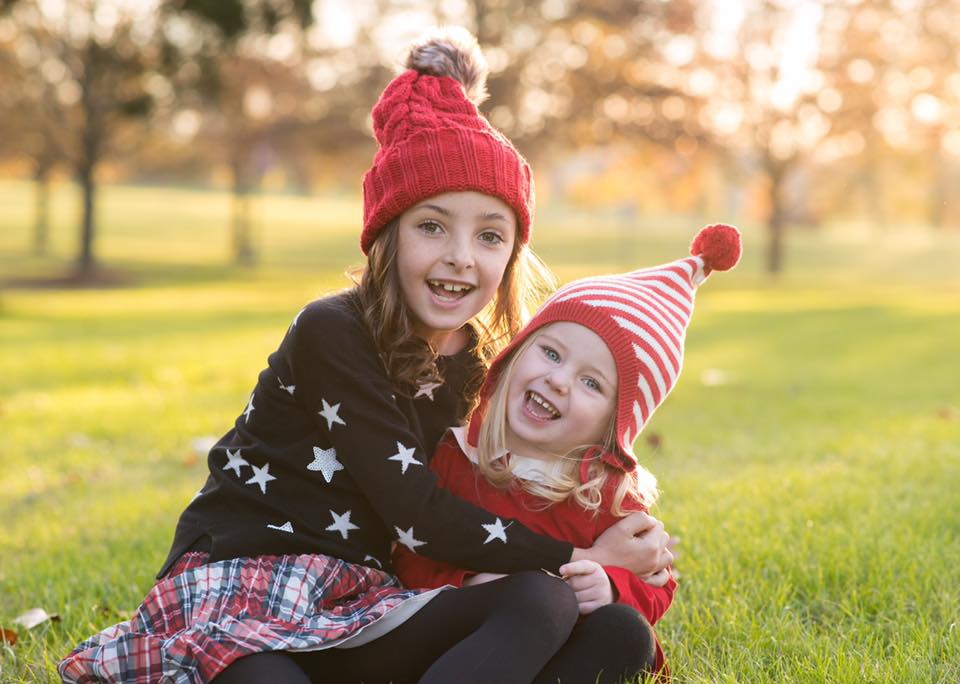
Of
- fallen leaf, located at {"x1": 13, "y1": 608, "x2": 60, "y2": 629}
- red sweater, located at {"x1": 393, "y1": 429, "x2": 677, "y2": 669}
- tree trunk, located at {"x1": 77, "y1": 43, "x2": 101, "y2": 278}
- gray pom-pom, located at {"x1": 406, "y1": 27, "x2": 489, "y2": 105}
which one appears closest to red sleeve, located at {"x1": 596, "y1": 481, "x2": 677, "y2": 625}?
red sweater, located at {"x1": 393, "y1": 429, "x2": 677, "y2": 669}

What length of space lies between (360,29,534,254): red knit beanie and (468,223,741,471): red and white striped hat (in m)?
0.31

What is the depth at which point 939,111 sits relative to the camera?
2561 cm

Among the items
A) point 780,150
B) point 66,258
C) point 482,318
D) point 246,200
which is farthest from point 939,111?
point 482,318

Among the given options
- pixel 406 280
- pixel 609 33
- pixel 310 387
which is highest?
pixel 609 33

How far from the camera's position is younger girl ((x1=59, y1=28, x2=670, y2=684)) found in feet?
7.34

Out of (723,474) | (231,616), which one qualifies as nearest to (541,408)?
(231,616)

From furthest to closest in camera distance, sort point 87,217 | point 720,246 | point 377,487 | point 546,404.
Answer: point 87,217 < point 720,246 < point 546,404 < point 377,487

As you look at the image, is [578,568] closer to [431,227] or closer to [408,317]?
[408,317]

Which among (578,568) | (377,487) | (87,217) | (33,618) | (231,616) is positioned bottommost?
(33,618)

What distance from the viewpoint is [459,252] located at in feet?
8.39

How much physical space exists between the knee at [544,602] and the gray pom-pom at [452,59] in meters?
1.24

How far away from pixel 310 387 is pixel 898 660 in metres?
1.47

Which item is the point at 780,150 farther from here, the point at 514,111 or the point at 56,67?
the point at 56,67

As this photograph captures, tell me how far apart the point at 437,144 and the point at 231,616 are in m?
1.18
